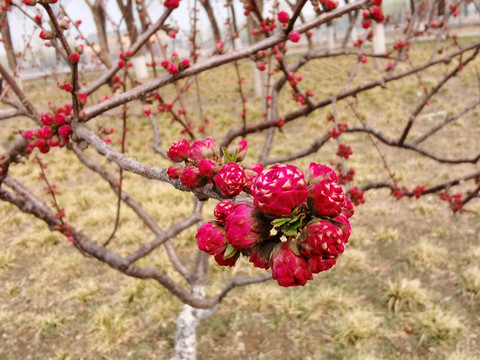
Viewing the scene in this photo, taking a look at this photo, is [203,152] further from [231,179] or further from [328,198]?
[328,198]

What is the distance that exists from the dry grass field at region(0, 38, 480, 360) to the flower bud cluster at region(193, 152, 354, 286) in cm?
332

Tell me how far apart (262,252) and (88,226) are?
646 cm

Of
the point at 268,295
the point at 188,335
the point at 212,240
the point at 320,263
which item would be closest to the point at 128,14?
the point at 188,335

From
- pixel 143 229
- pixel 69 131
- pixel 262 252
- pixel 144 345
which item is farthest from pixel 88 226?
pixel 262 252

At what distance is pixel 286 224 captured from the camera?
1.99ft

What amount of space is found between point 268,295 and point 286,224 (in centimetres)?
398

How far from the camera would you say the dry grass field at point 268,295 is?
12.1ft

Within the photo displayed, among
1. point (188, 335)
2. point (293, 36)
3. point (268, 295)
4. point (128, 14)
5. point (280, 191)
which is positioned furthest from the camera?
point (268, 295)

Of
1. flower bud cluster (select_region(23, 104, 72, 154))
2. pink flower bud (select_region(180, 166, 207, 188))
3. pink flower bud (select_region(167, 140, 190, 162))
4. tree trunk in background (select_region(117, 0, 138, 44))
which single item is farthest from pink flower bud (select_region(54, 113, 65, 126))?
tree trunk in background (select_region(117, 0, 138, 44))

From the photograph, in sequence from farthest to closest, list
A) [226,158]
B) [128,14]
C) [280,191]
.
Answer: [128,14]
[226,158]
[280,191]

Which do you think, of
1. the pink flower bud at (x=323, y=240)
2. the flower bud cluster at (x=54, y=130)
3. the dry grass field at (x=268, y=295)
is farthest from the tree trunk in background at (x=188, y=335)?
the pink flower bud at (x=323, y=240)

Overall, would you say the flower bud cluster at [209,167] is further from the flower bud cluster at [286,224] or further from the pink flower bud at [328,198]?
the pink flower bud at [328,198]

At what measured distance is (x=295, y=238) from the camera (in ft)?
2.02

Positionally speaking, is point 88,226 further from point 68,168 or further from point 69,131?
point 69,131
